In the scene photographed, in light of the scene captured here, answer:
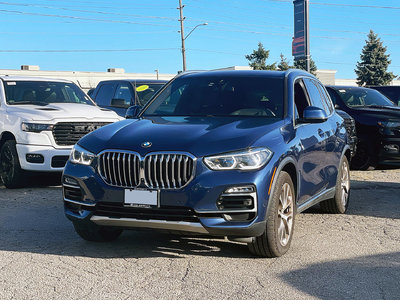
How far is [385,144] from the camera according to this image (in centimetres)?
1137

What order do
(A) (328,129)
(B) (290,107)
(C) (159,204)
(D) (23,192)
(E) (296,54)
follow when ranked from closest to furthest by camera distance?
(C) (159,204) < (B) (290,107) < (A) (328,129) < (D) (23,192) < (E) (296,54)

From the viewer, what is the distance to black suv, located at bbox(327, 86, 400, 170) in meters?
11.3

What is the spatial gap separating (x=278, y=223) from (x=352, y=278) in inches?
31.6

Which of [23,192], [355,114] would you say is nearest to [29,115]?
[23,192]

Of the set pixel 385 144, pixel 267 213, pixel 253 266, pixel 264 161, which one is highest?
pixel 264 161

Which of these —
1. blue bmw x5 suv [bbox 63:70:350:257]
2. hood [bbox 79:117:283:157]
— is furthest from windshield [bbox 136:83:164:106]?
hood [bbox 79:117:283:157]

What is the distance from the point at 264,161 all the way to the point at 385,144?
292 inches

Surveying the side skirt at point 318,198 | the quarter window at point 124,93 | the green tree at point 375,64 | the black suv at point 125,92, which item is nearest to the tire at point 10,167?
the black suv at point 125,92

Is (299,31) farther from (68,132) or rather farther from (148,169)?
(148,169)

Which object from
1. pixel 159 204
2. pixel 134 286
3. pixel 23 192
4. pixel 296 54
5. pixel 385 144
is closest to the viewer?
pixel 134 286

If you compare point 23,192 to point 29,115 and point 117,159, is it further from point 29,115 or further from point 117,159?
point 117,159

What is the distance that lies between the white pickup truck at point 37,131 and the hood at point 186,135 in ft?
12.1

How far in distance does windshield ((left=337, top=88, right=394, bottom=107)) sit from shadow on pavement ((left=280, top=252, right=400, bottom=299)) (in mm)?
7558

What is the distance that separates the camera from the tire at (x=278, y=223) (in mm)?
4723
